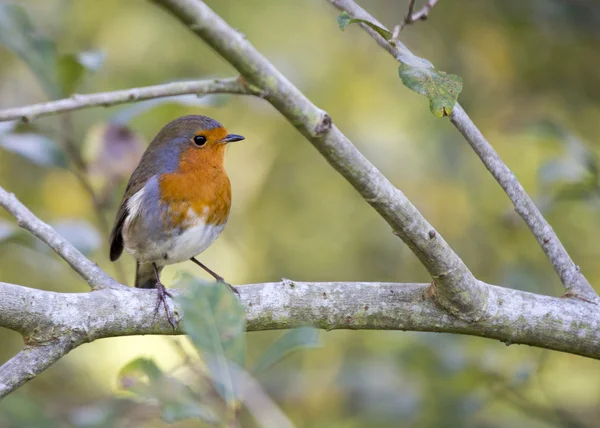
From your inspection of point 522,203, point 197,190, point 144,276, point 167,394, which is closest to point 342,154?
point 167,394

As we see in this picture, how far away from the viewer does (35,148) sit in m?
2.97

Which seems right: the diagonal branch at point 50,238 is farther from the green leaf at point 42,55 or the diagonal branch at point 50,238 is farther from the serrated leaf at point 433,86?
the serrated leaf at point 433,86

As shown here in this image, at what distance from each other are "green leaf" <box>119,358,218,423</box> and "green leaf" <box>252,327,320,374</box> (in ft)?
0.48

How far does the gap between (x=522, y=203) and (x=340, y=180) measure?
9.72 ft

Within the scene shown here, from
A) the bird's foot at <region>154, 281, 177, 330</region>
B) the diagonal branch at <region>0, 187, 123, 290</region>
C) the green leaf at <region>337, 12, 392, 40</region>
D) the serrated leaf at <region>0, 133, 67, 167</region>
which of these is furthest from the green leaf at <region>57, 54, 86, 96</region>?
the green leaf at <region>337, 12, 392, 40</region>

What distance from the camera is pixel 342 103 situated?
5238mm

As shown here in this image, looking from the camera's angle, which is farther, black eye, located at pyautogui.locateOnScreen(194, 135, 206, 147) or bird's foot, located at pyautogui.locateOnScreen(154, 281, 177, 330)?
black eye, located at pyautogui.locateOnScreen(194, 135, 206, 147)

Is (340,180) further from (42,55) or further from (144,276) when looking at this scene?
(42,55)

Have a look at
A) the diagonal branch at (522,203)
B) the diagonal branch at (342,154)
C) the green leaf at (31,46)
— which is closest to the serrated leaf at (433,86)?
the diagonal branch at (342,154)

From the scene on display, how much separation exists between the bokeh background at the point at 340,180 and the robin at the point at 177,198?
20 centimetres

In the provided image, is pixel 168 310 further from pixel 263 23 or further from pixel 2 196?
pixel 263 23

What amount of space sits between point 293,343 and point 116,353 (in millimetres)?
3245

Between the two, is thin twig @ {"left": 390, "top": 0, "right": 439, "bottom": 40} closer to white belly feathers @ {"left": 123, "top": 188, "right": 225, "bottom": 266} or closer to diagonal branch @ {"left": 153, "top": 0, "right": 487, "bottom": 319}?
diagonal branch @ {"left": 153, "top": 0, "right": 487, "bottom": 319}

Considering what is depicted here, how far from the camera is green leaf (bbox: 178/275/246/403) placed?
1.37 m
